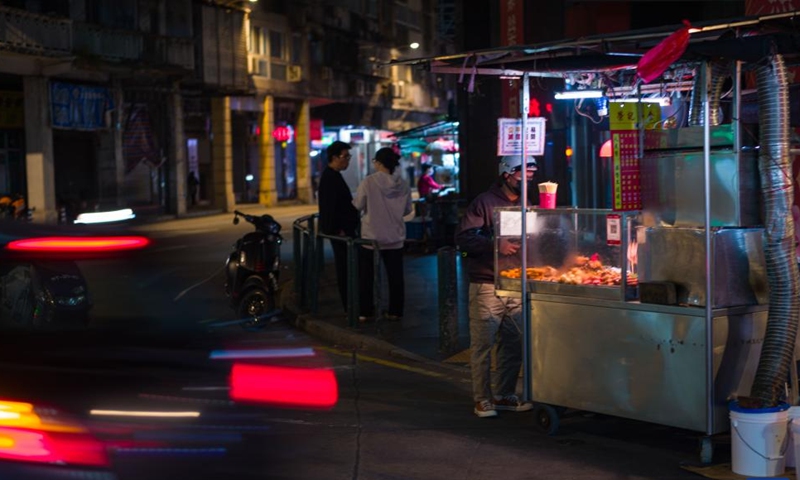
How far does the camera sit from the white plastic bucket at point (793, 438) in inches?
249

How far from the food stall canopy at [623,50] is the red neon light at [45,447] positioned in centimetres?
406

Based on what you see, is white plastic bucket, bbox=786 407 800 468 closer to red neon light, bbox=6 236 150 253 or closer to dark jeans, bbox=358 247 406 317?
red neon light, bbox=6 236 150 253

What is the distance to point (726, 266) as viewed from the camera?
683 centimetres

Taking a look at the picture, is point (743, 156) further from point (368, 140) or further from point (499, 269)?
point (368, 140)

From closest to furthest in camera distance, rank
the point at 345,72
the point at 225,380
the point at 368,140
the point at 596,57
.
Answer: the point at 225,380 → the point at 596,57 → the point at 345,72 → the point at 368,140

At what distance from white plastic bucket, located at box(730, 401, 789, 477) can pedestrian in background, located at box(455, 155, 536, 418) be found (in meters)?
2.19

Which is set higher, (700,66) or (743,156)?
(700,66)

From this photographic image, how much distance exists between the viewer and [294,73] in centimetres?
4966

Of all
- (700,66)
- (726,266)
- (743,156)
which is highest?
(700,66)

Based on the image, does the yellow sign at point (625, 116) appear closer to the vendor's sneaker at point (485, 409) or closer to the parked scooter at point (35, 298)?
the vendor's sneaker at point (485, 409)

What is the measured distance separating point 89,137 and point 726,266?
3237 centimetres

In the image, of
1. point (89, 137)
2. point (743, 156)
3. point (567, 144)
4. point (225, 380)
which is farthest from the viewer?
point (89, 137)

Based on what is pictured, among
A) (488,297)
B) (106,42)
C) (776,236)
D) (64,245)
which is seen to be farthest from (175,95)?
(64,245)

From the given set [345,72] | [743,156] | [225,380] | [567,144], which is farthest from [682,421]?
[345,72]
